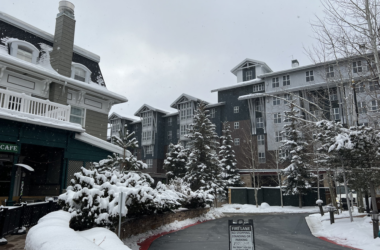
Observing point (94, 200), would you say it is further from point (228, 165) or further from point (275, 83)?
point (275, 83)

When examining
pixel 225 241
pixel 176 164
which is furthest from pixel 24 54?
pixel 176 164

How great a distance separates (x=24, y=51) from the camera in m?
16.8

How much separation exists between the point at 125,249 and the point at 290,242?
8.09 metres

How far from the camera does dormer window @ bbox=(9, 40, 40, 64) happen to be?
52.8 feet

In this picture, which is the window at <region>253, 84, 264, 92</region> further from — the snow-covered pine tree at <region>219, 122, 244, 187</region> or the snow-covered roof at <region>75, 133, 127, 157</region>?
the snow-covered roof at <region>75, 133, 127, 157</region>

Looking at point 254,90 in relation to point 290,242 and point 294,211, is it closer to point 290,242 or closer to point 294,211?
point 294,211

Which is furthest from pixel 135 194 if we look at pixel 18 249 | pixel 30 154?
pixel 30 154

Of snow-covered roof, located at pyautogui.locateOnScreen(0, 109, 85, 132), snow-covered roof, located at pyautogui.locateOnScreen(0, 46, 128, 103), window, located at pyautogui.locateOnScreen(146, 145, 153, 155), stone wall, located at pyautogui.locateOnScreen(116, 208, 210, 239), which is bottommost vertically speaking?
stone wall, located at pyautogui.locateOnScreen(116, 208, 210, 239)

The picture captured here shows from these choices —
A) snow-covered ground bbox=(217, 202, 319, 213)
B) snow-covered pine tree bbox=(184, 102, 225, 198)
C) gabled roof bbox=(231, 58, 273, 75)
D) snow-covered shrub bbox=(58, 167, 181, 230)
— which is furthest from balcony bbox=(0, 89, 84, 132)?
gabled roof bbox=(231, 58, 273, 75)

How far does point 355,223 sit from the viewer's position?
42.6 ft

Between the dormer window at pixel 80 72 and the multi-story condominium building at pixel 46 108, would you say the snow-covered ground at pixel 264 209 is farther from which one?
the dormer window at pixel 80 72

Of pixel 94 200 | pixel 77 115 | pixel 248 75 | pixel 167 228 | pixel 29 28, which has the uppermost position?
pixel 248 75

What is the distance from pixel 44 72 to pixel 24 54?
2167 millimetres

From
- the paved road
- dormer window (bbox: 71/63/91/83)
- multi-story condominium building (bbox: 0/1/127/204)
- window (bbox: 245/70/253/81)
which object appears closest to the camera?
the paved road
